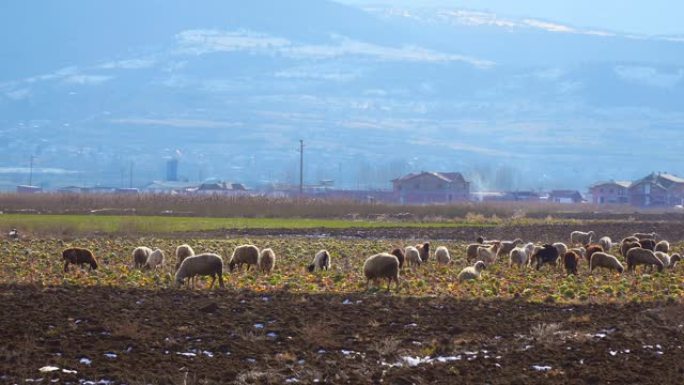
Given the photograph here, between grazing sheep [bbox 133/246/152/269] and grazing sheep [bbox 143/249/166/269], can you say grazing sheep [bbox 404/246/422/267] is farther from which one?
grazing sheep [bbox 133/246/152/269]

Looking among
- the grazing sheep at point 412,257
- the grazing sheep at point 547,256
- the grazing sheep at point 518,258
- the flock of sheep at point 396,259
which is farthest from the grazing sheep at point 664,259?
the grazing sheep at point 412,257

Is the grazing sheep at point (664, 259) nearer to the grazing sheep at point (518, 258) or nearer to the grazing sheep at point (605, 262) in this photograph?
the grazing sheep at point (605, 262)

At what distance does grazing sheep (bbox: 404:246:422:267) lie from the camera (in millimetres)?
32750

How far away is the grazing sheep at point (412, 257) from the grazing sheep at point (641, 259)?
5.25 m

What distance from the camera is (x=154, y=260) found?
30.9m

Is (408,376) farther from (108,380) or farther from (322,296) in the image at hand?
(322,296)

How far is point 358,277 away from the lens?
28.6 m

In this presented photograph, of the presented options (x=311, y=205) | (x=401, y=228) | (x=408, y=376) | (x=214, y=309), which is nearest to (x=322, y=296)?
(x=214, y=309)

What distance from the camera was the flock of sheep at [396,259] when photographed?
25.9 m

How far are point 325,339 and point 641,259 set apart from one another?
607 inches

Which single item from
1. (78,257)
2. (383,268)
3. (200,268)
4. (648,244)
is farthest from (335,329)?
(648,244)

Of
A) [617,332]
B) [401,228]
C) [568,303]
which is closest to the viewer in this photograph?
[617,332]

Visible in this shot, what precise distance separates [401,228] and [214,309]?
40412 millimetres

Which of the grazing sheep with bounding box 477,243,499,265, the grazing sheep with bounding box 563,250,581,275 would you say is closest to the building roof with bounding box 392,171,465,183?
the grazing sheep with bounding box 477,243,499,265
